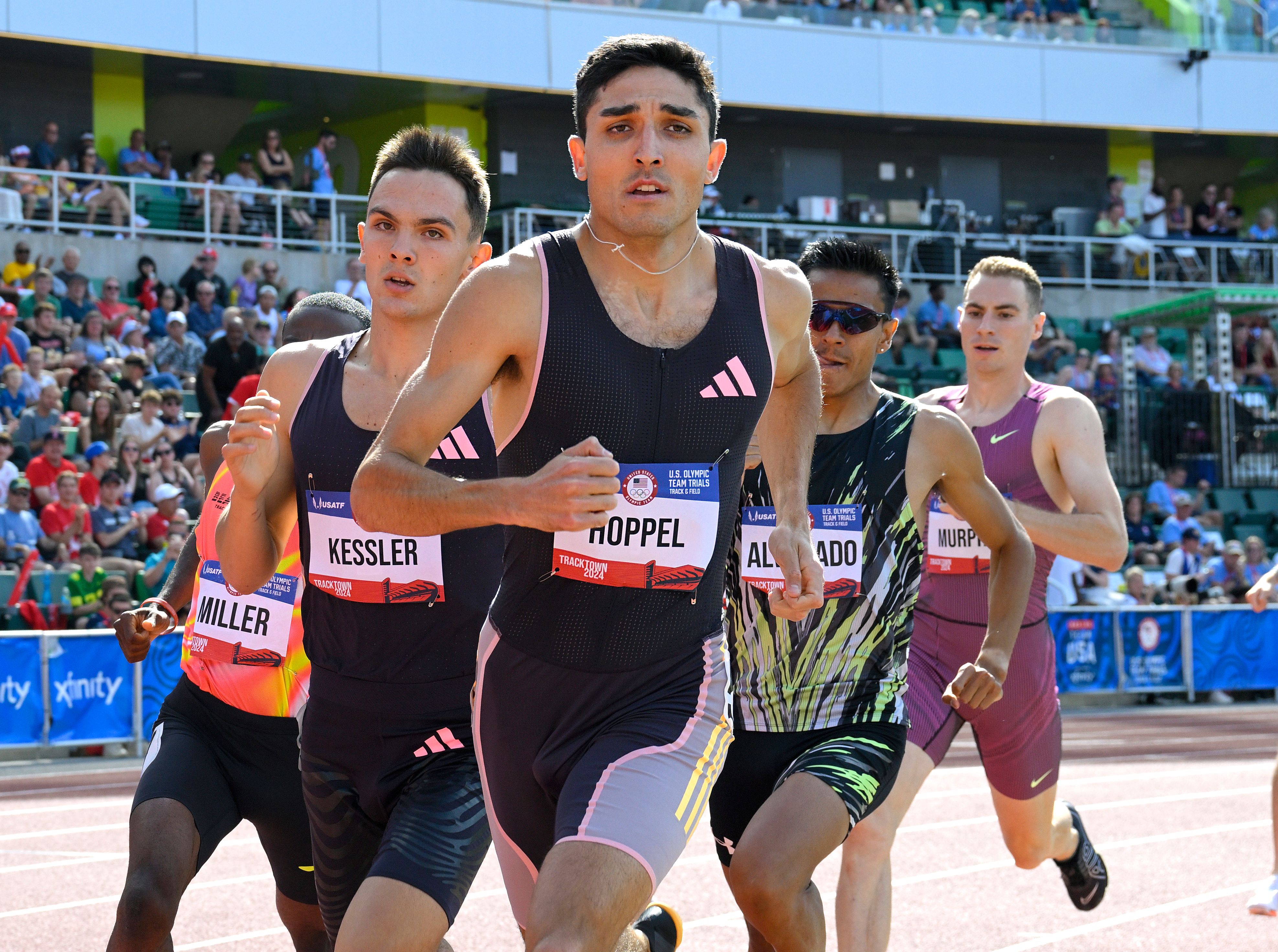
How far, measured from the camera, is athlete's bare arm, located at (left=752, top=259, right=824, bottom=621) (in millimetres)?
3406

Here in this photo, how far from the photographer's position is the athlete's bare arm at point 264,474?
386 centimetres

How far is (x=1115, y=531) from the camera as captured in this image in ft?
19.0

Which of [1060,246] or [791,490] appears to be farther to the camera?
[1060,246]

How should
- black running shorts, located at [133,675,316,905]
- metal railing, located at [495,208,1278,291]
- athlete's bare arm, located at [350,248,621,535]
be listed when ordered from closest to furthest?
athlete's bare arm, located at [350,248,621,535], black running shorts, located at [133,675,316,905], metal railing, located at [495,208,1278,291]

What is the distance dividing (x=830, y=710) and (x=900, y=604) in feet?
1.38

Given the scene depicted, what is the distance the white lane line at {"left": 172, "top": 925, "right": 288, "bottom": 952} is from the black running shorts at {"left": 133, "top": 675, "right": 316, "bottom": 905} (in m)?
1.97

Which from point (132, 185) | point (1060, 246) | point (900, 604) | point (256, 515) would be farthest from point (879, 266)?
point (1060, 246)

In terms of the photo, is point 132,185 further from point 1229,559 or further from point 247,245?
point 1229,559

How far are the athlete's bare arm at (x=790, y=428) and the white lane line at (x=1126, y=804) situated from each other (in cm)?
601

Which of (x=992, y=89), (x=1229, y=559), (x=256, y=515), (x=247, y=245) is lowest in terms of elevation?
(x=1229, y=559)

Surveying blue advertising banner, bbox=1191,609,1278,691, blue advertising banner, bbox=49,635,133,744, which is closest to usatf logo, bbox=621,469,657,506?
blue advertising banner, bbox=49,635,133,744

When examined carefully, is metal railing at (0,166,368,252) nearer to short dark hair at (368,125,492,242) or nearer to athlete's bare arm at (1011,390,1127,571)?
athlete's bare arm at (1011,390,1127,571)

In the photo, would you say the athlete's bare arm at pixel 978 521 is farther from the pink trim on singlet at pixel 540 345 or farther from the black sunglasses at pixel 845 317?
the pink trim on singlet at pixel 540 345

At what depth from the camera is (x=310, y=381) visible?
13.8 ft
